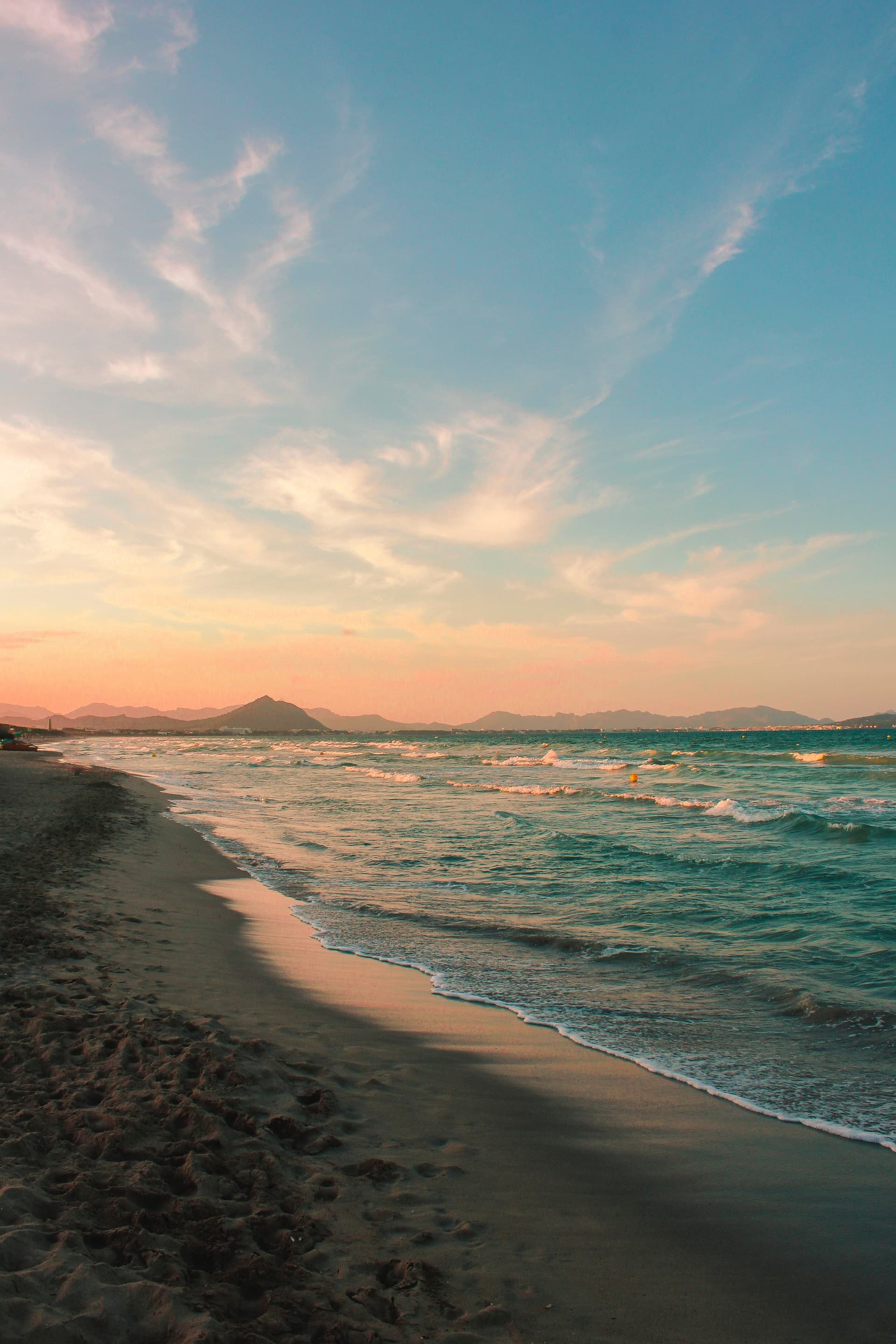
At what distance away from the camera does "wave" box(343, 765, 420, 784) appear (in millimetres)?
42147

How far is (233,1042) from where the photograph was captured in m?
5.77

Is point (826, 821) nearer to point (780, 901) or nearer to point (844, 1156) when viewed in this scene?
point (780, 901)

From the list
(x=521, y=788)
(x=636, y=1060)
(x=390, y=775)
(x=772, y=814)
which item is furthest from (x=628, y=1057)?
(x=390, y=775)

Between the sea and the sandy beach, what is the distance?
0.86 metres

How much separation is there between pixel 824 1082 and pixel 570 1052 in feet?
6.69

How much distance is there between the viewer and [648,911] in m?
11.9

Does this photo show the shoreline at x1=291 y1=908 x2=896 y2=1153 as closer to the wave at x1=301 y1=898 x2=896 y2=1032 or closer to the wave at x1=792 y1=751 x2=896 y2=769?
the wave at x1=301 y1=898 x2=896 y2=1032

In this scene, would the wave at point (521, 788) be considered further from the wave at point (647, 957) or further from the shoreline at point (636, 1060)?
the shoreline at point (636, 1060)

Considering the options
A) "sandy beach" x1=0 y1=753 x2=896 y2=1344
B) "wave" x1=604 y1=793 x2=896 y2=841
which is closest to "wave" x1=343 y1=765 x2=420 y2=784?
"wave" x1=604 y1=793 x2=896 y2=841

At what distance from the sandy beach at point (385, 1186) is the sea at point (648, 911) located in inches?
33.9

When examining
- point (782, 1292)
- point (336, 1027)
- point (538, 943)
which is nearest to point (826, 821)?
point (538, 943)

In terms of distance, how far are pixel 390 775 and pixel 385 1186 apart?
42.4m

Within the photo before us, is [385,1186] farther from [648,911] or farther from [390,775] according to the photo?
[390,775]

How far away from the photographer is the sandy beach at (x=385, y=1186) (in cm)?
307
